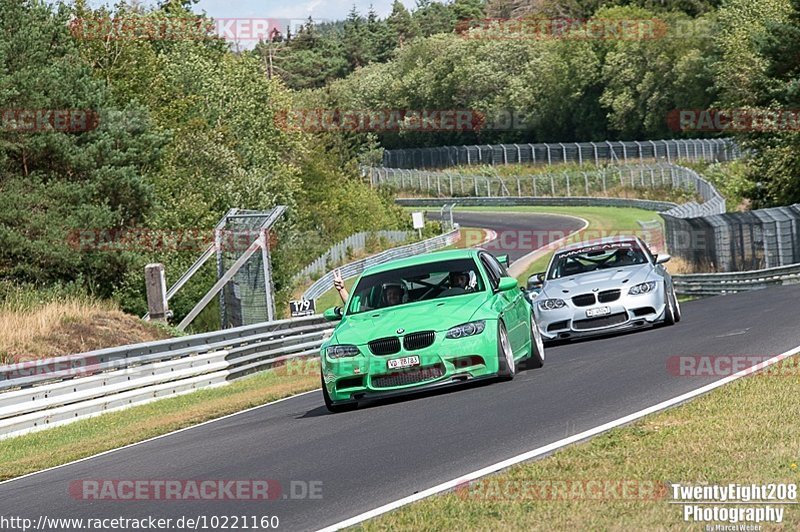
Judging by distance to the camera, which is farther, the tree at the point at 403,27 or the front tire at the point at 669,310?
the tree at the point at 403,27

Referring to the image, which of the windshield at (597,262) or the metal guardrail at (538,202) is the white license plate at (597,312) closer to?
the windshield at (597,262)

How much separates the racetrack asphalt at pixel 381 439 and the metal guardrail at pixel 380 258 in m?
37.8

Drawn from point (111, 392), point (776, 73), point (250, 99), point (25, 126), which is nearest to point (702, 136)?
point (250, 99)

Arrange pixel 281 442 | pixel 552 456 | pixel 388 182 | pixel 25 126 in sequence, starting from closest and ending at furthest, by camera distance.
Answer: pixel 552 456 → pixel 281 442 → pixel 25 126 → pixel 388 182

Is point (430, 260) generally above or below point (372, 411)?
above

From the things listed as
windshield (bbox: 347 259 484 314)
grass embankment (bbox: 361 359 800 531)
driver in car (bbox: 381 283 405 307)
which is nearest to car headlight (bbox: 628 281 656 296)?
windshield (bbox: 347 259 484 314)

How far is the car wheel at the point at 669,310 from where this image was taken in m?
19.5

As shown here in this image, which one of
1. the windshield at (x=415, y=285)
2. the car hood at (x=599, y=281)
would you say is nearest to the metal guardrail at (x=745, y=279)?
the car hood at (x=599, y=281)

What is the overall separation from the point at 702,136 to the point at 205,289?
66.8m

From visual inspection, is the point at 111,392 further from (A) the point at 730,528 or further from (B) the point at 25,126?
(B) the point at 25,126

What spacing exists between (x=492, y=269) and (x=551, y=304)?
427cm

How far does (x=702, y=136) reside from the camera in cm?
10744

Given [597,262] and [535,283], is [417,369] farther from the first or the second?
[597,262]

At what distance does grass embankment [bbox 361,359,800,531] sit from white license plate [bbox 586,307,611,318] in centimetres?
862
